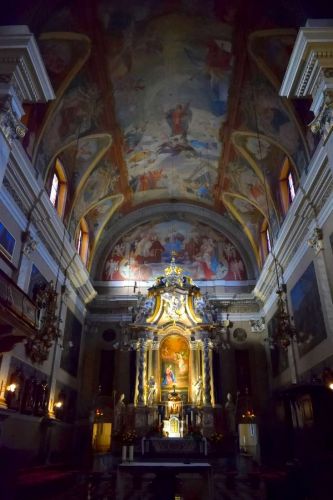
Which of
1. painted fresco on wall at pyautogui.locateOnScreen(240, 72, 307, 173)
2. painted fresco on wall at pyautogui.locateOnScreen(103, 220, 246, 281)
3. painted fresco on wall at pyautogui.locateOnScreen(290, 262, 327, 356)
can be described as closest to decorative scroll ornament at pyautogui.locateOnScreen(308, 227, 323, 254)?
painted fresco on wall at pyautogui.locateOnScreen(290, 262, 327, 356)

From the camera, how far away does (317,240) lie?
11.2 meters

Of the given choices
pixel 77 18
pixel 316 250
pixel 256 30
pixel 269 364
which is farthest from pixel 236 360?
pixel 77 18

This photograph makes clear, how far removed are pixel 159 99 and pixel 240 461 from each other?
12603mm

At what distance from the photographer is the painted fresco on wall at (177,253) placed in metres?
20.5

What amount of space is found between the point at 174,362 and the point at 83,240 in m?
7.23

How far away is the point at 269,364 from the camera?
17547mm

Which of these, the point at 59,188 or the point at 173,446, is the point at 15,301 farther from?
the point at 173,446

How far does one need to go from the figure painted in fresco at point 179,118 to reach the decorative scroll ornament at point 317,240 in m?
6.85

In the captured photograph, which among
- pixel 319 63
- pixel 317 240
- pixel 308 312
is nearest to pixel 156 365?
pixel 308 312

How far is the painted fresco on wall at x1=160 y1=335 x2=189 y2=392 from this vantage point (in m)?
17.6

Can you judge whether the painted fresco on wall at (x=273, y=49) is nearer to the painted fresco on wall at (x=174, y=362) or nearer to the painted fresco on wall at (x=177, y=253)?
the painted fresco on wall at (x=177, y=253)

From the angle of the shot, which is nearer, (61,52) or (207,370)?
(61,52)

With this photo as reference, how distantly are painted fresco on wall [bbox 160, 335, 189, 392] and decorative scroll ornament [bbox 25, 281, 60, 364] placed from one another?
6503 mm

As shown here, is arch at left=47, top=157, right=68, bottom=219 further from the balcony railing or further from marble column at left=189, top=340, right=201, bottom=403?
marble column at left=189, top=340, right=201, bottom=403
